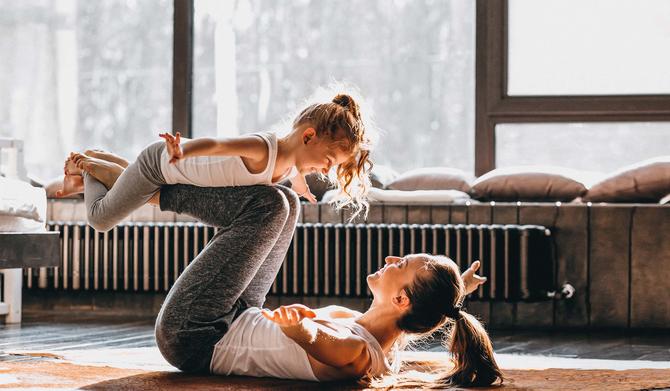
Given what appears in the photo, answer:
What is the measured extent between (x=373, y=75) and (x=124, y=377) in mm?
2508

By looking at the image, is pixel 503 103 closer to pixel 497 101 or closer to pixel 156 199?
pixel 497 101

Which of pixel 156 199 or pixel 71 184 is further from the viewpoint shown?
pixel 71 184

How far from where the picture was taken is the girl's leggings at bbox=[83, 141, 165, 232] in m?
2.41

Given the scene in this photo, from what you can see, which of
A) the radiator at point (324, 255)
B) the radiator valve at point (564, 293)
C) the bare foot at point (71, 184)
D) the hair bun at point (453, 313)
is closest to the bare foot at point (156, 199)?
the bare foot at point (71, 184)

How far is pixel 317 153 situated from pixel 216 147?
282 millimetres

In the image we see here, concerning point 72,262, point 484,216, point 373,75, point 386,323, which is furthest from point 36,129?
point 386,323

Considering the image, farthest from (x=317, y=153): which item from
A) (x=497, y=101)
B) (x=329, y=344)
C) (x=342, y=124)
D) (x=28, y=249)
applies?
(x=497, y=101)

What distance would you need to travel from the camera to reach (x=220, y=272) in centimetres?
229

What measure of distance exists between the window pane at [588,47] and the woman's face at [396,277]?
222cm

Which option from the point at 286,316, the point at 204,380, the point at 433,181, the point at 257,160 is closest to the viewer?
the point at 286,316

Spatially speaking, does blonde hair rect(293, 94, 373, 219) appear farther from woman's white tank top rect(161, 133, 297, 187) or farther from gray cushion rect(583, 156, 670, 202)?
gray cushion rect(583, 156, 670, 202)

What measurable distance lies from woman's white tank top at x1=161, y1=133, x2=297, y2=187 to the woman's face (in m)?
0.37

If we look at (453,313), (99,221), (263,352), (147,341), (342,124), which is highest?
(342,124)

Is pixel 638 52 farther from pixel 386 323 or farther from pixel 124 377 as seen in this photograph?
pixel 124 377
